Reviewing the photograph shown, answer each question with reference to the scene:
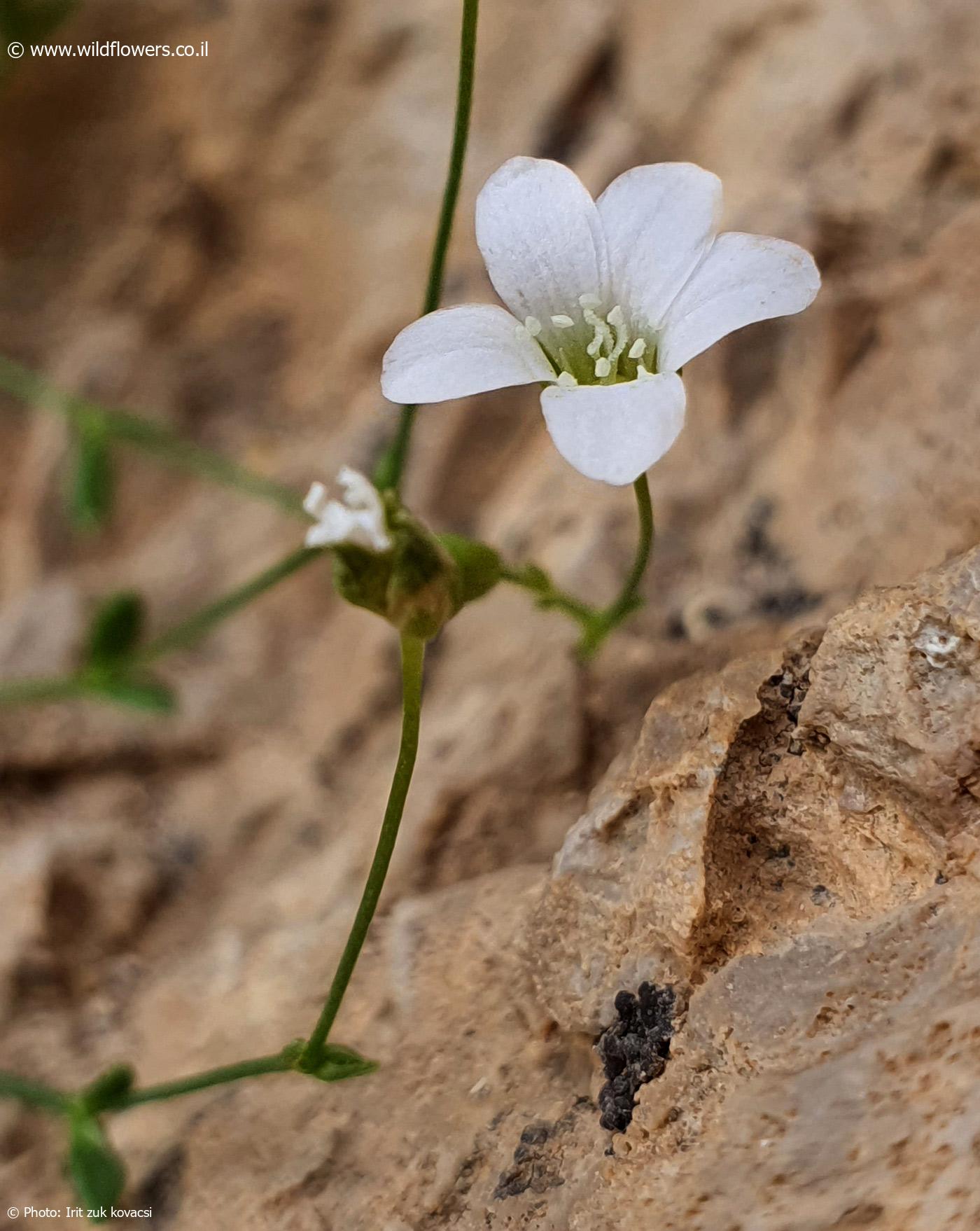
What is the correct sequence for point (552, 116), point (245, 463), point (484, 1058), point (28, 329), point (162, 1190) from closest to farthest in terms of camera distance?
point (484, 1058) < point (162, 1190) < point (552, 116) < point (245, 463) < point (28, 329)

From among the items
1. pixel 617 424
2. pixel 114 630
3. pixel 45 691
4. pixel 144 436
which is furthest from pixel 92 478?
pixel 617 424

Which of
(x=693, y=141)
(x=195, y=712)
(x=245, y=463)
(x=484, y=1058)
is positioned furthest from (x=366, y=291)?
(x=484, y=1058)

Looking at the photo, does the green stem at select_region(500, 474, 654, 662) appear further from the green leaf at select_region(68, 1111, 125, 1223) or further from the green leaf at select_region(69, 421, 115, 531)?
the green leaf at select_region(69, 421, 115, 531)

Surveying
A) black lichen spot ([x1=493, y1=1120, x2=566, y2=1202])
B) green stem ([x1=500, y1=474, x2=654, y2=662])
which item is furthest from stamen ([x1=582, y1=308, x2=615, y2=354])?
black lichen spot ([x1=493, y1=1120, x2=566, y2=1202])

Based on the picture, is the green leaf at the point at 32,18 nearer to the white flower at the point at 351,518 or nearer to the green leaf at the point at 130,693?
the green leaf at the point at 130,693

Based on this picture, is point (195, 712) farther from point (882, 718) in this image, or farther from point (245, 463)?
point (882, 718)

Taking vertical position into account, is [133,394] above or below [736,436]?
above
